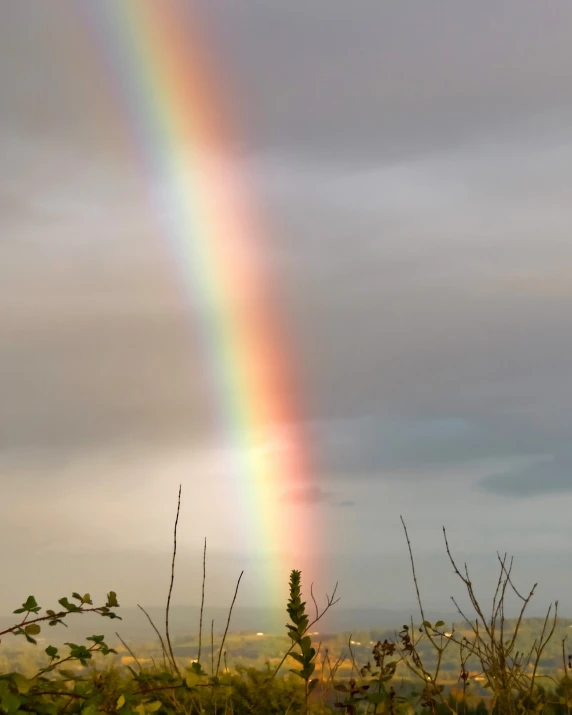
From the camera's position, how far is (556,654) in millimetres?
7180

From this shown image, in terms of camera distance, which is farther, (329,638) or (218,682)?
(329,638)

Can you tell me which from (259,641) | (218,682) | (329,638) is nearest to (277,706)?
(259,641)

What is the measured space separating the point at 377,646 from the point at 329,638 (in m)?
0.88

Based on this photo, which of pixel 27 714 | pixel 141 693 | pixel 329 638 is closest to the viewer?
pixel 27 714

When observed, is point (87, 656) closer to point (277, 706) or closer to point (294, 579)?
point (294, 579)

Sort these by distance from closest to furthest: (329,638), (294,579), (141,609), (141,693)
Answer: (294,579) → (141,693) → (141,609) → (329,638)

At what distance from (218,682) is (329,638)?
229cm

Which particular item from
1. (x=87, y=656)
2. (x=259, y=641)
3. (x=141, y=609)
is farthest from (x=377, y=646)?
(x=259, y=641)

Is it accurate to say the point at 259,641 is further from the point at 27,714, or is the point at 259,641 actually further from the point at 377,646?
the point at 27,714

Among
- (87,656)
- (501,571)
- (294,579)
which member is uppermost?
(501,571)

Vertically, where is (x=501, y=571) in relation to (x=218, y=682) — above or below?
above

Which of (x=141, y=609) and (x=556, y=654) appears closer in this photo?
(x=141, y=609)

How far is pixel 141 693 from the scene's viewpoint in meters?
4.20

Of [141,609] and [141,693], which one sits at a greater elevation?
[141,609]
